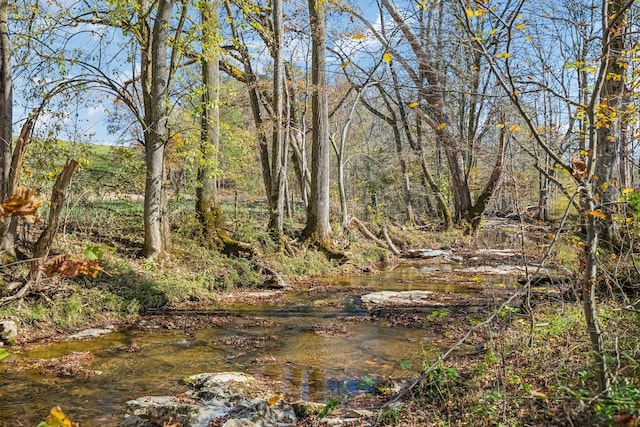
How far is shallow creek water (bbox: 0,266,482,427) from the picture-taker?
200 inches

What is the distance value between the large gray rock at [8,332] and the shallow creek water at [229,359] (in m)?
0.49

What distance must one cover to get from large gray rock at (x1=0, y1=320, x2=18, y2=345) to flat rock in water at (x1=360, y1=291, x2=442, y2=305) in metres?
6.30

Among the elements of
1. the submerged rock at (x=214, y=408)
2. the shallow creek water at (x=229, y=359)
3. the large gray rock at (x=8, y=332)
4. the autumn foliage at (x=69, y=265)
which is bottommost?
the shallow creek water at (x=229, y=359)

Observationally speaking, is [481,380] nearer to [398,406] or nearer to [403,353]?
[398,406]

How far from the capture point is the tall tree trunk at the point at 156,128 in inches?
415

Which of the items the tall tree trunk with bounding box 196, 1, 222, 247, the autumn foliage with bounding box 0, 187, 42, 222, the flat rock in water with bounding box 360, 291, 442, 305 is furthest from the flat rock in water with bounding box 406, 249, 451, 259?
the autumn foliage with bounding box 0, 187, 42, 222

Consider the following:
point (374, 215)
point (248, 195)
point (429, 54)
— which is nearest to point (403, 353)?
point (429, 54)

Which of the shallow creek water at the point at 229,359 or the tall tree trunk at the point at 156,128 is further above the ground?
the tall tree trunk at the point at 156,128

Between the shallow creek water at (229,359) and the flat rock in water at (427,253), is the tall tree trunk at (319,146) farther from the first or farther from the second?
the shallow creek water at (229,359)

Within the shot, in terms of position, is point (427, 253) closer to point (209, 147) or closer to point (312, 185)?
point (312, 185)

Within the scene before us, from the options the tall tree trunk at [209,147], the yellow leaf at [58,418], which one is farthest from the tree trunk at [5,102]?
the yellow leaf at [58,418]

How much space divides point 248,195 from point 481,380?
28135 millimetres

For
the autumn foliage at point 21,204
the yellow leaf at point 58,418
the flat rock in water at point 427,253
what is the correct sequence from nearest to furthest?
the yellow leaf at point 58,418 → the autumn foliage at point 21,204 → the flat rock in water at point 427,253

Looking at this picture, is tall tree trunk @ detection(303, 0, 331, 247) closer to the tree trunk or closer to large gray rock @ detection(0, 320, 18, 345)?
the tree trunk
